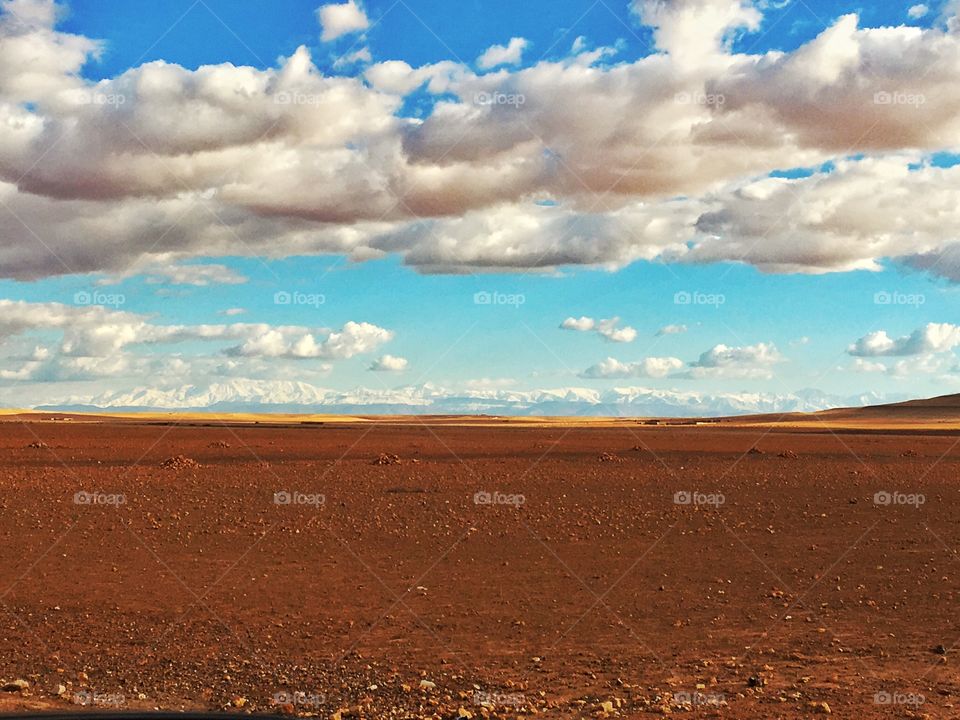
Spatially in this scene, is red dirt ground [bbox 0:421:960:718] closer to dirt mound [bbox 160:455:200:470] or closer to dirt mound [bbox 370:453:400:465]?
dirt mound [bbox 160:455:200:470]

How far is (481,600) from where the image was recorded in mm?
12617

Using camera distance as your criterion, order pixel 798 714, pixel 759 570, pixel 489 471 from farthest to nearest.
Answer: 1. pixel 489 471
2. pixel 759 570
3. pixel 798 714

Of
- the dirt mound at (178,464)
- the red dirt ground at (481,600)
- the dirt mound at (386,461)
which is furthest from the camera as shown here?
the dirt mound at (386,461)

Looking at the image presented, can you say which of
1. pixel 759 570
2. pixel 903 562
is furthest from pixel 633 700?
pixel 903 562

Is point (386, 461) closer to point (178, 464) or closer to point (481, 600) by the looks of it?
point (178, 464)

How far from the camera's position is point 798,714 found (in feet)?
27.2

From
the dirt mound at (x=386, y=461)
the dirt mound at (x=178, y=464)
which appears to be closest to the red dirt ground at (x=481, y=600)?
the dirt mound at (x=178, y=464)

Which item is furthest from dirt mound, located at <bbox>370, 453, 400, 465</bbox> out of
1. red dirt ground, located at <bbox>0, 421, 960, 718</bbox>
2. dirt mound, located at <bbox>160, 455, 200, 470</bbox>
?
red dirt ground, located at <bbox>0, 421, 960, 718</bbox>

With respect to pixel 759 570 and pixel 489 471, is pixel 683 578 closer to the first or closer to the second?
pixel 759 570

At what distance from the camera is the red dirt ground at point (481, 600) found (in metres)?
9.03

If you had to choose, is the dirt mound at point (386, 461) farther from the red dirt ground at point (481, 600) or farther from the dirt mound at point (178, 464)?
the red dirt ground at point (481, 600)

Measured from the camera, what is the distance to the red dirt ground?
9.03 meters

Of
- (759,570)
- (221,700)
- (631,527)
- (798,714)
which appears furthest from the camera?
(631,527)

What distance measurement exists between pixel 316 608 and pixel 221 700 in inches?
131
